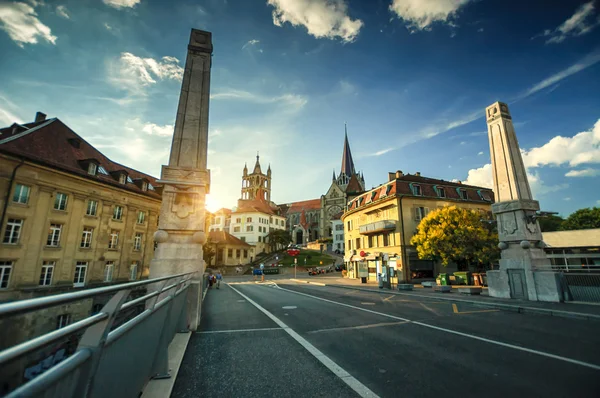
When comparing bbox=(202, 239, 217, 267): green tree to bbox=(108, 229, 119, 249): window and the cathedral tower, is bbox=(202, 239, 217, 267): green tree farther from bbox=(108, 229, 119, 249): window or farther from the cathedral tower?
the cathedral tower

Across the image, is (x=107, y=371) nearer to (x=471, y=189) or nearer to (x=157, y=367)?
(x=157, y=367)

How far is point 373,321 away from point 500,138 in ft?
47.3

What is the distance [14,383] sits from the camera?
1.09 metres

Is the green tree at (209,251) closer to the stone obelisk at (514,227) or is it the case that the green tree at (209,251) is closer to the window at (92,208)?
the window at (92,208)

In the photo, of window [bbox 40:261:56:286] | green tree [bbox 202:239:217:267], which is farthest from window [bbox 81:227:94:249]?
green tree [bbox 202:239:217:267]

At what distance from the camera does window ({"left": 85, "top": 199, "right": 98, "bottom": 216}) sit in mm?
25328

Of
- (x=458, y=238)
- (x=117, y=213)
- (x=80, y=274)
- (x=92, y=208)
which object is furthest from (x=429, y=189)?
(x=80, y=274)

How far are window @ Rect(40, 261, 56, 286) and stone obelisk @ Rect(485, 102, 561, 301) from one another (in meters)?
32.0

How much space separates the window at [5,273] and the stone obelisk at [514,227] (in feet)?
106

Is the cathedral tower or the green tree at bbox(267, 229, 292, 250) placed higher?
the cathedral tower

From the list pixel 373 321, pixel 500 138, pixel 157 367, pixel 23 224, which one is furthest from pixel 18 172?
pixel 500 138

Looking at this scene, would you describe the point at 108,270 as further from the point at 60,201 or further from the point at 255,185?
the point at 255,185

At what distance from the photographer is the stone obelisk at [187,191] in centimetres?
765

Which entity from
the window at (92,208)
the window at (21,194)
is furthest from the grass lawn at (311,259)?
the window at (21,194)
